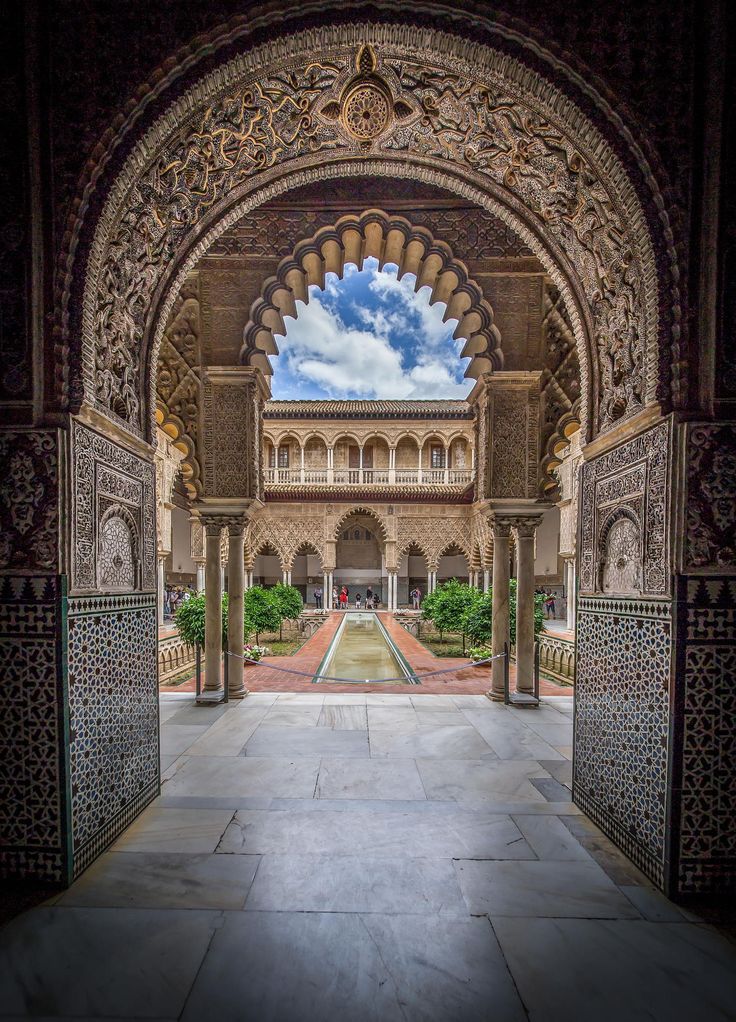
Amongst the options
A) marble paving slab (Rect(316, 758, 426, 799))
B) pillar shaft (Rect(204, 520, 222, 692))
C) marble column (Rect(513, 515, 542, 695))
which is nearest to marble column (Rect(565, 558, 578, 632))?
marble column (Rect(513, 515, 542, 695))

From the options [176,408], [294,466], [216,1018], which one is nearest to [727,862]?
[216,1018]

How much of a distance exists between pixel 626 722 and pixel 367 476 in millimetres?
21058

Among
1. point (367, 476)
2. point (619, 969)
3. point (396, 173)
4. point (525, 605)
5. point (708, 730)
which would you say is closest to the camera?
point (619, 969)

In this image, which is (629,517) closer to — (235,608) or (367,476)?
(235,608)

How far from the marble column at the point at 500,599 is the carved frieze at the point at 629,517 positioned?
297cm

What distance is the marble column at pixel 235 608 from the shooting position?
6211 millimetres

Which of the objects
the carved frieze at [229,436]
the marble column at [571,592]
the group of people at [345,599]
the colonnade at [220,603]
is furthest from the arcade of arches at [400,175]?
the group of people at [345,599]

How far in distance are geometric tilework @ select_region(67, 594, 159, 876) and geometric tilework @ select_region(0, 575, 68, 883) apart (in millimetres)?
76

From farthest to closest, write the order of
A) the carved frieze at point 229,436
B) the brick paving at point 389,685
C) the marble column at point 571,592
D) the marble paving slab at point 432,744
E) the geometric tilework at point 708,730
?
the marble column at point 571,592 < the brick paving at point 389,685 < the carved frieze at point 229,436 < the marble paving slab at point 432,744 < the geometric tilework at point 708,730

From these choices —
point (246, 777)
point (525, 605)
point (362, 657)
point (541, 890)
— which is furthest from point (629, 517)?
point (362, 657)

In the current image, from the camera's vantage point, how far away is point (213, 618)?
630cm

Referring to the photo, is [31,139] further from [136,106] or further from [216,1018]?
[216,1018]

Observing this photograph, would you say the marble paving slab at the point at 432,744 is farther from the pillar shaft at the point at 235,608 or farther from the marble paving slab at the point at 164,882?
the pillar shaft at the point at 235,608

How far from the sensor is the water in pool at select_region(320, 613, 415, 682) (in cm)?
887
